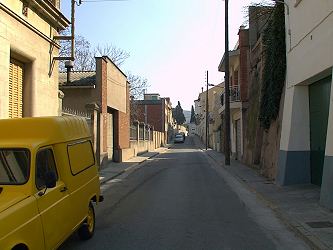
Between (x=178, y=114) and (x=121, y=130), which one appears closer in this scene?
(x=121, y=130)

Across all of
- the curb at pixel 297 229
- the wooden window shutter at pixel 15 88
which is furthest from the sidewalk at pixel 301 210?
the wooden window shutter at pixel 15 88

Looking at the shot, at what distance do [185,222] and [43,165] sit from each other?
422 centimetres

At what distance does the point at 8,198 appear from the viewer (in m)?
5.90

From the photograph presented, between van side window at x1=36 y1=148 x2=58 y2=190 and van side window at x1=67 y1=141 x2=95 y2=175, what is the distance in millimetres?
700

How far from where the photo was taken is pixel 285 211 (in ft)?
36.6

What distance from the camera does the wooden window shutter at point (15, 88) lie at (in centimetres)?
1491

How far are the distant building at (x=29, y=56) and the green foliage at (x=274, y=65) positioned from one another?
25.5 ft

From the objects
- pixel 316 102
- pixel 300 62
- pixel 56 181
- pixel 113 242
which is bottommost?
pixel 113 242

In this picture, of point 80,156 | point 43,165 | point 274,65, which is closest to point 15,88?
point 80,156

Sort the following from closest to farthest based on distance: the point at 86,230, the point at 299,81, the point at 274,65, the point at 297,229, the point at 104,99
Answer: the point at 86,230
the point at 297,229
the point at 299,81
the point at 274,65
the point at 104,99

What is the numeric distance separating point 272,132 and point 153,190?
630cm

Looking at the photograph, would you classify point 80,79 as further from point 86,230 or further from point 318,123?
point 86,230

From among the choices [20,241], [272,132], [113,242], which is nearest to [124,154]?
[272,132]

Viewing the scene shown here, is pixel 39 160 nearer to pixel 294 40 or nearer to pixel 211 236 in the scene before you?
pixel 211 236
